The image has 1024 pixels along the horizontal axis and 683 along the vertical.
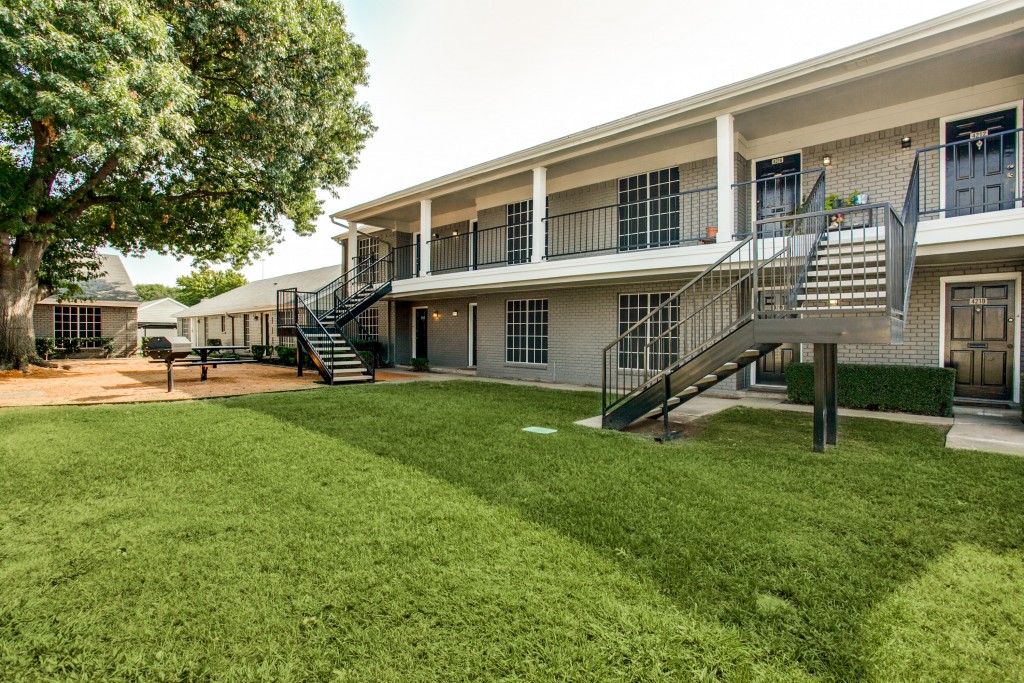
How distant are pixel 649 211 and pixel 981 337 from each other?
6.42m

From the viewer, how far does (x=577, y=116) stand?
669 inches

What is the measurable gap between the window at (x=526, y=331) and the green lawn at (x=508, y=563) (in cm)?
787

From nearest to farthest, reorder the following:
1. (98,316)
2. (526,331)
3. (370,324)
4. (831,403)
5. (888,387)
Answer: (831,403), (888,387), (526,331), (370,324), (98,316)

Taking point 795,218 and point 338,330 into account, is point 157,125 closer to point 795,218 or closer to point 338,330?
point 338,330

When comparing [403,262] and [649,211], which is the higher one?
[649,211]

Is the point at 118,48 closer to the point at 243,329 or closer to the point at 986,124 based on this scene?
the point at 986,124

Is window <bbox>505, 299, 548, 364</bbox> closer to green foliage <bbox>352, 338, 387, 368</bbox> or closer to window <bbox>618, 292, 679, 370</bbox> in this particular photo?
window <bbox>618, 292, 679, 370</bbox>

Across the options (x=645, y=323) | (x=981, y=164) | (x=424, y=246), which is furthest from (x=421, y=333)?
(x=981, y=164)

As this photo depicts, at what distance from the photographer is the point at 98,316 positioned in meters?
23.6

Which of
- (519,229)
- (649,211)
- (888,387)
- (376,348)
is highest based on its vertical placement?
(519,229)

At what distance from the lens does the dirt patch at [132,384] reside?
31.8 ft

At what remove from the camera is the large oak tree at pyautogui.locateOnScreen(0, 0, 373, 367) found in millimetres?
9625

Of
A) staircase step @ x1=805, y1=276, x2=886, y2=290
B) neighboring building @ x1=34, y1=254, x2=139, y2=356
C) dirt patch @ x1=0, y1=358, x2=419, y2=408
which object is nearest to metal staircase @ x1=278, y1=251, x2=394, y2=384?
dirt patch @ x1=0, y1=358, x2=419, y2=408

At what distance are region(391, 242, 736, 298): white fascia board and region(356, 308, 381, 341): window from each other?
18.0 ft
